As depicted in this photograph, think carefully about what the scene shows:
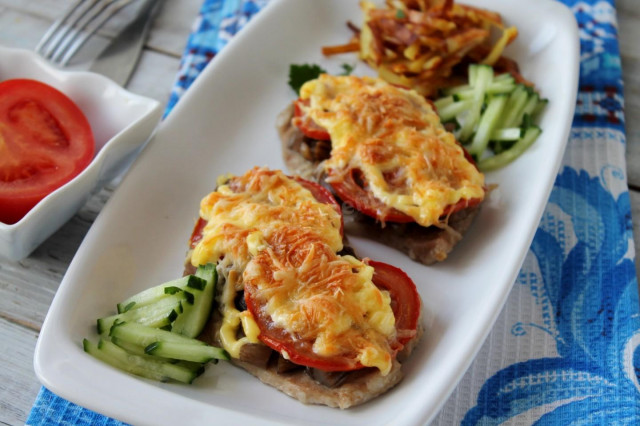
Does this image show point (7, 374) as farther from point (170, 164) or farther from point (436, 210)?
point (436, 210)

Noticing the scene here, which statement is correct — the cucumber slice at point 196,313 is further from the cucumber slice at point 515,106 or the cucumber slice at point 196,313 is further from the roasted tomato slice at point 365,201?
the cucumber slice at point 515,106

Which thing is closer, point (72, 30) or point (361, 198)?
point (361, 198)

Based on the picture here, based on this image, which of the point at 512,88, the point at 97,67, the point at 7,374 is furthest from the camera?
the point at 97,67

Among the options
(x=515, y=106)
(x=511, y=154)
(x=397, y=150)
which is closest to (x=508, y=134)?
(x=511, y=154)

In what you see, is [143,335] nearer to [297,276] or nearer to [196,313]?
[196,313]

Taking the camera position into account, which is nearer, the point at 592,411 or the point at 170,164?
the point at 592,411

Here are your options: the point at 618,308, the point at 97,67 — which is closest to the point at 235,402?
the point at 618,308
